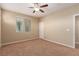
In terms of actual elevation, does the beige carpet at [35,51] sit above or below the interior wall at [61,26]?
below

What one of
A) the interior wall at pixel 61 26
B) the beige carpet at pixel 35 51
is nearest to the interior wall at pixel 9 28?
the beige carpet at pixel 35 51

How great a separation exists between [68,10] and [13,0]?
2898 mm

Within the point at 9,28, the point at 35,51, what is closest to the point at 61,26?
the point at 35,51

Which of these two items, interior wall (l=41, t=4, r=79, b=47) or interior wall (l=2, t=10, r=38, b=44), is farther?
interior wall (l=41, t=4, r=79, b=47)

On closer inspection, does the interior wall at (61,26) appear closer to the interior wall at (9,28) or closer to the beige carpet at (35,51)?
the beige carpet at (35,51)

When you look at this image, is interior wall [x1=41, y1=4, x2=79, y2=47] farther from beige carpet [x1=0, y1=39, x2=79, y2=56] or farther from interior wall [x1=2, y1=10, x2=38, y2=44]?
interior wall [x1=2, y1=10, x2=38, y2=44]

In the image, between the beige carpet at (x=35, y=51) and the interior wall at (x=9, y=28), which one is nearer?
the beige carpet at (x=35, y=51)

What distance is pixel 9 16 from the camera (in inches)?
101

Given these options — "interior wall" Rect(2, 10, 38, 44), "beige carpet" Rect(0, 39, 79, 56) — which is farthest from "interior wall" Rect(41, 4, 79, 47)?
"interior wall" Rect(2, 10, 38, 44)

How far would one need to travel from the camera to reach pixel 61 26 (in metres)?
3.57

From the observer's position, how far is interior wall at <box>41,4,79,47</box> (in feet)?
10.1

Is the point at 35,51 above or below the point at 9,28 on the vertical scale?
below

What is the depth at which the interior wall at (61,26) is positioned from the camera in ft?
10.1

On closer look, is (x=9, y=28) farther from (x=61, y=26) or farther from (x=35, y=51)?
(x=61, y=26)
